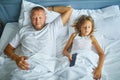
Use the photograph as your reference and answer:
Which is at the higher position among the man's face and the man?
the man's face

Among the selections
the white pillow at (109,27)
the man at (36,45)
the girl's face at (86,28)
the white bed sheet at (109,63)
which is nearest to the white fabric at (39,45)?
the man at (36,45)

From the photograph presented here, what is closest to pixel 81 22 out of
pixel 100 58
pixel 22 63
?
pixel 100 58

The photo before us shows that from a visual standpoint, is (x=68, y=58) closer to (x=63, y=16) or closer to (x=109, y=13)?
(x=63, y=16)

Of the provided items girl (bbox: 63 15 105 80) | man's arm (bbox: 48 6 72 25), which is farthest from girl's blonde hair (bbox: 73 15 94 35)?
man's arm (bbox: 48 6 72 25)

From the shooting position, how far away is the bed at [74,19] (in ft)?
5.79

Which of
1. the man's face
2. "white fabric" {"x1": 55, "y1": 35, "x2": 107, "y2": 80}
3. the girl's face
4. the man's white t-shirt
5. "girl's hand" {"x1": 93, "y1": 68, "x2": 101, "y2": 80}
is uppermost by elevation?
the man's face

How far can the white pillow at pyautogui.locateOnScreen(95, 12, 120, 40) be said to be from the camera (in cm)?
199

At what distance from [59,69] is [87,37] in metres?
0.35

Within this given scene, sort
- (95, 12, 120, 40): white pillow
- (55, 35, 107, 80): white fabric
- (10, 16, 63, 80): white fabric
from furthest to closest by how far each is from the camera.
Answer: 1. (95, 12, 120, 40): white pillow
2. (10, 16, 63, 80): white fabric
3. (55, 35, 107, 80): white fabric

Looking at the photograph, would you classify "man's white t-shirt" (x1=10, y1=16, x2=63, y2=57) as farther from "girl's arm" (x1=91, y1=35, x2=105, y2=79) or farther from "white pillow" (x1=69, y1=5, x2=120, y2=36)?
"girl's arm" (x1=91, y1=35, x2=105, y2=79)

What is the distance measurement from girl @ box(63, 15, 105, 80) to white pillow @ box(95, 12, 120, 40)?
0.61 feet

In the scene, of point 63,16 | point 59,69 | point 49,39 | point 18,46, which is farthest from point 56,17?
point 59,69

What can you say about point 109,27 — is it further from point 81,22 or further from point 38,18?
point 38,18

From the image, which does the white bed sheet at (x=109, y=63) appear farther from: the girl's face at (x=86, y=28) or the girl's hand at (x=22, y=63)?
the girl's face at (x=86, y=28)
